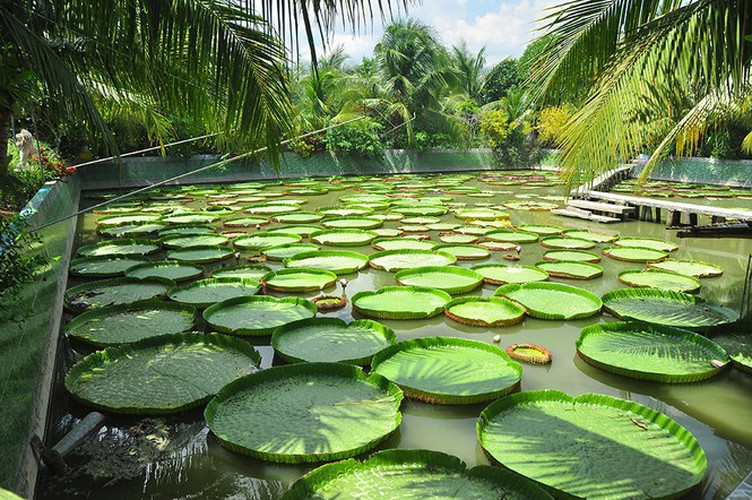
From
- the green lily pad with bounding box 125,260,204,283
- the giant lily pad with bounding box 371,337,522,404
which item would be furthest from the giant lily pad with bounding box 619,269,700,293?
the green lily pad with bounding box 125,260,204,283

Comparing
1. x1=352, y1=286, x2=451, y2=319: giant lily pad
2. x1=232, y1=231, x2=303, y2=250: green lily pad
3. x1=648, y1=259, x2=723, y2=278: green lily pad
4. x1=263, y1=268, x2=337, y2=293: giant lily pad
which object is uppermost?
x1=232, y1=231, x2=303, y2=250: green lily pad

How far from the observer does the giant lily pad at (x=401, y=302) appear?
4.50 m

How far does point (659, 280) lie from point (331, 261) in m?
3.81

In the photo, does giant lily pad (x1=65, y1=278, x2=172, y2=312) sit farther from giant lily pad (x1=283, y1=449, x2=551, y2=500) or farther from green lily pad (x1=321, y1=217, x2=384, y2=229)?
green lily pad (x1=321, y1=217, x2=384, y2=229)

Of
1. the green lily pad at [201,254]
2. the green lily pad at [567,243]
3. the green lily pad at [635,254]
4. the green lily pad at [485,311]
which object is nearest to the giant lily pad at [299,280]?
the green lily pad at [201,254]

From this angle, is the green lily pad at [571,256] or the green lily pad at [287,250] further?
the green lily pad at [287,250]

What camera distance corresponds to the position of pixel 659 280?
218 inches

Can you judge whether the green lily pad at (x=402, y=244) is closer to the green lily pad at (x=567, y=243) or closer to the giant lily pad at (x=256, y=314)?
the green lily pad at (x=567, y=243)

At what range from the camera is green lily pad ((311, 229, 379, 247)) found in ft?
24.1

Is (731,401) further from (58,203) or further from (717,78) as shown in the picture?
(58,203)

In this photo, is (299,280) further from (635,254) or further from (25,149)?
(25,149)

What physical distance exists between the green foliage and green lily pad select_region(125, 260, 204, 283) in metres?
13.2

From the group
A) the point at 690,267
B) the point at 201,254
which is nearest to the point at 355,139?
the point at 201,254

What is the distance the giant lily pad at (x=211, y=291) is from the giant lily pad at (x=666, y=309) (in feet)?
11.6
